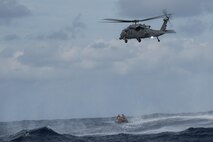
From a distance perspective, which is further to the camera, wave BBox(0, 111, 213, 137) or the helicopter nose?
wave BBox(0, 111, 213, 137)

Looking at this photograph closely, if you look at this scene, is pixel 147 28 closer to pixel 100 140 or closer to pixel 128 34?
pixel 128 34

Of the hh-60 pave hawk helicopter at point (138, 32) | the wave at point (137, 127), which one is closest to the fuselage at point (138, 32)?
the hh-60 pave hawk helicopter at point (138, 32)

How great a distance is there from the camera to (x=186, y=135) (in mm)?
66875

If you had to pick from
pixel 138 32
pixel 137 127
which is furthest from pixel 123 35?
pixel 137 127

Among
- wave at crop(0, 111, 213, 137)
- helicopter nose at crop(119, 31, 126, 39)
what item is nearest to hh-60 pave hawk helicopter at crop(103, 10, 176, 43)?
helicopter nose at crop(119, 31, 126, 39)

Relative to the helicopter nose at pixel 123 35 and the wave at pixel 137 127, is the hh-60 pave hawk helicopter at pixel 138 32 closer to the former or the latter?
the helicopter nose at pixel 123 35

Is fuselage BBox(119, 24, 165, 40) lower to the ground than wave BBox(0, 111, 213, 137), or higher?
higher

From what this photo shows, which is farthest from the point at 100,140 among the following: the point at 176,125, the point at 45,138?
the point at 176,125

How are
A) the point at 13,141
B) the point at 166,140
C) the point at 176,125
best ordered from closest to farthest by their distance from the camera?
the point at 166,140
the point at 13,141
the point at 176,125

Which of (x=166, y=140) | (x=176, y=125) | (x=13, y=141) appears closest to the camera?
(x=166, y=140)

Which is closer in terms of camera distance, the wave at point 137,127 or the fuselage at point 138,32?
the fuselage at point 138,32

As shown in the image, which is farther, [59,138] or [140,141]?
[59,138]

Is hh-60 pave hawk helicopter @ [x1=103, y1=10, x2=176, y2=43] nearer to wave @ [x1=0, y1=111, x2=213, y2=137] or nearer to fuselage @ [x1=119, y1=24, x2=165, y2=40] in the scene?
fuselage @ [x1=119, y1=24, x2=165, y2=40]

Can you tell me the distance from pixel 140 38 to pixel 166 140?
1337 cm
